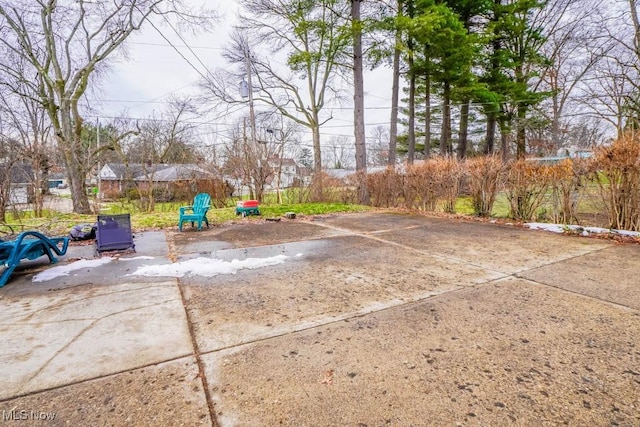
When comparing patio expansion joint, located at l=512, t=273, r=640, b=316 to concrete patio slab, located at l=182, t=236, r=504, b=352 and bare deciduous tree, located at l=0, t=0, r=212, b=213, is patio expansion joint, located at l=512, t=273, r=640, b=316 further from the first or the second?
bare deciduous tree, located at l=0, t=0, r=212, b=213

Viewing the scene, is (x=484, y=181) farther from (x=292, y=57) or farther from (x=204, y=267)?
(x=292, y=57)

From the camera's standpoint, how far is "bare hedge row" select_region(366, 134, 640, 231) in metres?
4.87

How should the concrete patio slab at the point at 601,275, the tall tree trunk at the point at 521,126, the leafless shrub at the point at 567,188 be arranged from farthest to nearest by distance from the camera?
the tall tree trunk at the point at 521,126, the leafless shrub at the point at 567,188, the concrete patio slab at the point at 601,275

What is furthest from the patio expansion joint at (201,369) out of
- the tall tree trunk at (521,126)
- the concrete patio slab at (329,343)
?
the tall tree trunk at (521,126)

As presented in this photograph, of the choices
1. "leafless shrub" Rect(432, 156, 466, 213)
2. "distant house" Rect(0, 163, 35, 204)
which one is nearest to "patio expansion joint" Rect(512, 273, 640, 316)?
"leafless shrub" Rect(432, 156, 466, 213)

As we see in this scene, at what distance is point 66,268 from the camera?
3.75 metres

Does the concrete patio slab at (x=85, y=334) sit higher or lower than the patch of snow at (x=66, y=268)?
lower

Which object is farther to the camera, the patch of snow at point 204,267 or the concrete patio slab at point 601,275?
the patch of snow at point 204,267

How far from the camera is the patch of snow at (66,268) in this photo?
136 inches

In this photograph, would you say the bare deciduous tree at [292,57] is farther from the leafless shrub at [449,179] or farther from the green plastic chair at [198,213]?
the green plastic chair at [198,213]

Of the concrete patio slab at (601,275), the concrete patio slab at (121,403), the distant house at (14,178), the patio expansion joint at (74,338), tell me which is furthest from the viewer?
the distant house at (14,178)

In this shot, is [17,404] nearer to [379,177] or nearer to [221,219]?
[221,219]

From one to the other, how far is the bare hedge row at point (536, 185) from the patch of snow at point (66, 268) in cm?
731

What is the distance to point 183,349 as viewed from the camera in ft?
6.33
